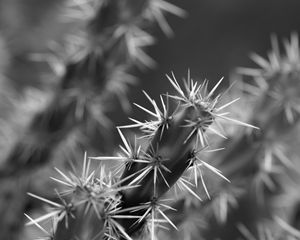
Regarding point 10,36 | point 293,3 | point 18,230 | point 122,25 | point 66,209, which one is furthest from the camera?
point 293,3

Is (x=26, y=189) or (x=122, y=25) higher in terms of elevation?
(x=122, y=25)

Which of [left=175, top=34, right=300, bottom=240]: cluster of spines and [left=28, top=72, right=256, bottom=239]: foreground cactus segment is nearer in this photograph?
[left=28, top=72, right=256, bottom=239]: foreground cactus segment

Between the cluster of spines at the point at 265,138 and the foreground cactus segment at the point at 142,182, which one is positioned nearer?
the foreground cactus segment at the point at 142,182

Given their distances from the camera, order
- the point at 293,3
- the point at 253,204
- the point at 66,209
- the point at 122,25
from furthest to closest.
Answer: the point at 293,3, the point at 253,204, the point at 122,25, the point at 66,209

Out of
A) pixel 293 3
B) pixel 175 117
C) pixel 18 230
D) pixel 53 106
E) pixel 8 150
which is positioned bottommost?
pixel 18 230

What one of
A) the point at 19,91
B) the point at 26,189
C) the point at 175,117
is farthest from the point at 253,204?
the point at 19,91

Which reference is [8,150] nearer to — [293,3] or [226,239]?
[226,239]

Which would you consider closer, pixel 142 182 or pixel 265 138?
pixel 142 182

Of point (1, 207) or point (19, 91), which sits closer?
point (1, 207)

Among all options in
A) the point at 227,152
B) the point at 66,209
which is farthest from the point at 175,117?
the point at 227,152

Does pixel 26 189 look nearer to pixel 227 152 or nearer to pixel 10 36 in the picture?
pixel 227 152
